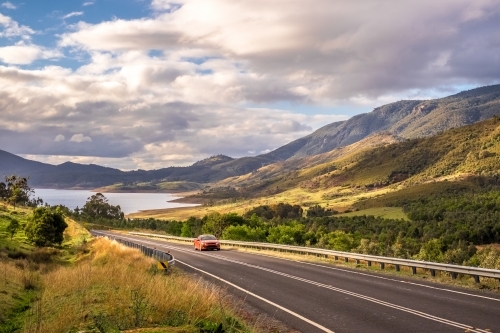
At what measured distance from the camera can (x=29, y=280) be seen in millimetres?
22703

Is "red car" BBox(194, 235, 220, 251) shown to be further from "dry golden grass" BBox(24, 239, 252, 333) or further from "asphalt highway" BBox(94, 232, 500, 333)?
"dry golden grass" BBox(24, 239, 252, 333)

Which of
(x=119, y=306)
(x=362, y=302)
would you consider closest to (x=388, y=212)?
(x=362, y=302)

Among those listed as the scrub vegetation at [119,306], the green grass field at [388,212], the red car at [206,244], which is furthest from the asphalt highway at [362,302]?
the green grass field at [388,212]

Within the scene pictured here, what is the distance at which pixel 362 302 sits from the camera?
44.1ft

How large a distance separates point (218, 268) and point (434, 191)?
385ft

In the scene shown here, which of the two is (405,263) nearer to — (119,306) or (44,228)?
(119,306)

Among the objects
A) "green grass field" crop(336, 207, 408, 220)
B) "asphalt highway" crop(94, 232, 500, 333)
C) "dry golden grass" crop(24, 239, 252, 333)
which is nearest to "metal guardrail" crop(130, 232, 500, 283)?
"asphalt highway" crop(94, 232, 500, 333)

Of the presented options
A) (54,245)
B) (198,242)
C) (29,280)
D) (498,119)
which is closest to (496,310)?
(29,280)

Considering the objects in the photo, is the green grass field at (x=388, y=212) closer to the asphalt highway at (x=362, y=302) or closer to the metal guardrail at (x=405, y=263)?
the metal guardrail at (x=405, y=263)

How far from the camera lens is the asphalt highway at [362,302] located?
10523 millimetres

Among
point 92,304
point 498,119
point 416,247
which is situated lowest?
point 416,247

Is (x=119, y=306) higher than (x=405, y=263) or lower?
higher

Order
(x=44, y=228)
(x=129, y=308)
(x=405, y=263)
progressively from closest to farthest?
1. (x=129, y=308)
2. (x=405, y=263)
3. (x=44, y=228)

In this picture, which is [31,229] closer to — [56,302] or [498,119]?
[56,302]
